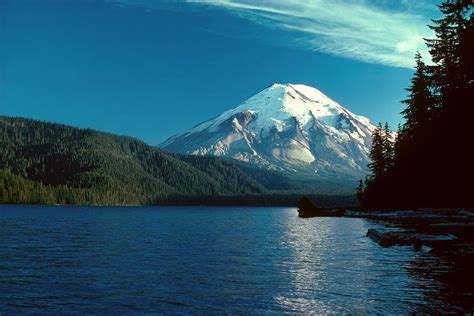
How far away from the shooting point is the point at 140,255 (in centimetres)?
3956

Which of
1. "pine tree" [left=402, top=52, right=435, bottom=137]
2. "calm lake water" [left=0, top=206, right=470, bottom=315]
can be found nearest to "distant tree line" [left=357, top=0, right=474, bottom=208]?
"pine tree" [left=402, top=52, right=435, bottom=137]

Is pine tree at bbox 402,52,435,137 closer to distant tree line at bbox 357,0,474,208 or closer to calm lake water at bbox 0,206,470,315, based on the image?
distant tree line at bbox 357,0,474,208

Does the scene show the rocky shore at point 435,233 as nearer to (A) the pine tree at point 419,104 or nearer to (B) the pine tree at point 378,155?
(A) the pine tree at point 419,104

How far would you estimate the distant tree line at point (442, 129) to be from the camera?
4738 centimetres

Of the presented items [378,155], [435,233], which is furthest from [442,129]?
[378,155]

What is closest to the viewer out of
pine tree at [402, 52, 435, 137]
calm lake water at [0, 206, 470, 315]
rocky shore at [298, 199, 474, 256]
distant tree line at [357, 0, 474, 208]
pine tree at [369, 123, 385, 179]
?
calm lake water at [0, 206, 470, 315]

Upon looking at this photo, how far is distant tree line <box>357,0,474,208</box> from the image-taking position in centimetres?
4738

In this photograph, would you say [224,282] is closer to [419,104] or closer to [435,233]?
[435,233]

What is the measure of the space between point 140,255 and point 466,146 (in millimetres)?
32851

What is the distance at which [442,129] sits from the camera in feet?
174

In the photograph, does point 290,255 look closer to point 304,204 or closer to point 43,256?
point 43,256

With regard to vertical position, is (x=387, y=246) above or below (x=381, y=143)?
below

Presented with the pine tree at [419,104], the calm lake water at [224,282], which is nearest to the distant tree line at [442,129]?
the pine tree at [419,104]

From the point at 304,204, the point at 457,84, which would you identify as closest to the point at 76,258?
the point at 457,84
